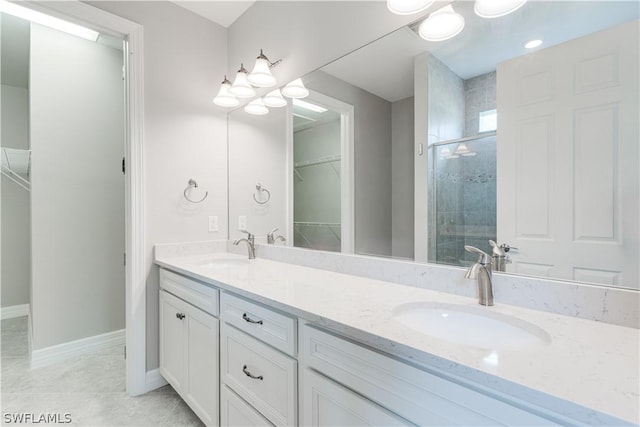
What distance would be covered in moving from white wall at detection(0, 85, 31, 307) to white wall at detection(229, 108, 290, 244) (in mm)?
2646

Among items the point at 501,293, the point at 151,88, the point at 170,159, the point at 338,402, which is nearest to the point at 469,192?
the point at 501,293

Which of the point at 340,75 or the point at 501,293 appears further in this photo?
the point at 340,75

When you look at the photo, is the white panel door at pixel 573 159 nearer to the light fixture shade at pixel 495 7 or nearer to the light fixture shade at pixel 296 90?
the light fixture shade at pixel 495 7

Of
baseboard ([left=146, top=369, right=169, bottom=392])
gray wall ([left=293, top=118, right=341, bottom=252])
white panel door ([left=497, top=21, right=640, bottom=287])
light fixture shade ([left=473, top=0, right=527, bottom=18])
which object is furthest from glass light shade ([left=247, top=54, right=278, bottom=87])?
baseboard ([left=146, top=369, right=169, bottom=392])

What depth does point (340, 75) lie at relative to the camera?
1.60 meters

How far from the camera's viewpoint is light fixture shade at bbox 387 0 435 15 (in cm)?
119

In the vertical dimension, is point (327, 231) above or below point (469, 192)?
below

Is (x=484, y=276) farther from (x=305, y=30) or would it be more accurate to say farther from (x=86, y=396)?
(x=86, y=396)

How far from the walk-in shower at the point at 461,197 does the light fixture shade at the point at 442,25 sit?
431mm

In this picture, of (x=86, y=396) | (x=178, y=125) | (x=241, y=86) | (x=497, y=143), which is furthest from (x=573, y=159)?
(x=86, y=396)

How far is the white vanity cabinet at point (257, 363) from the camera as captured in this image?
1005 mm

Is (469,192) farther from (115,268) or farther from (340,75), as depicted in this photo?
(115,268)

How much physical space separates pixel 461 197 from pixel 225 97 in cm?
169

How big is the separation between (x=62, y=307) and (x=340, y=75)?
2759 mm
